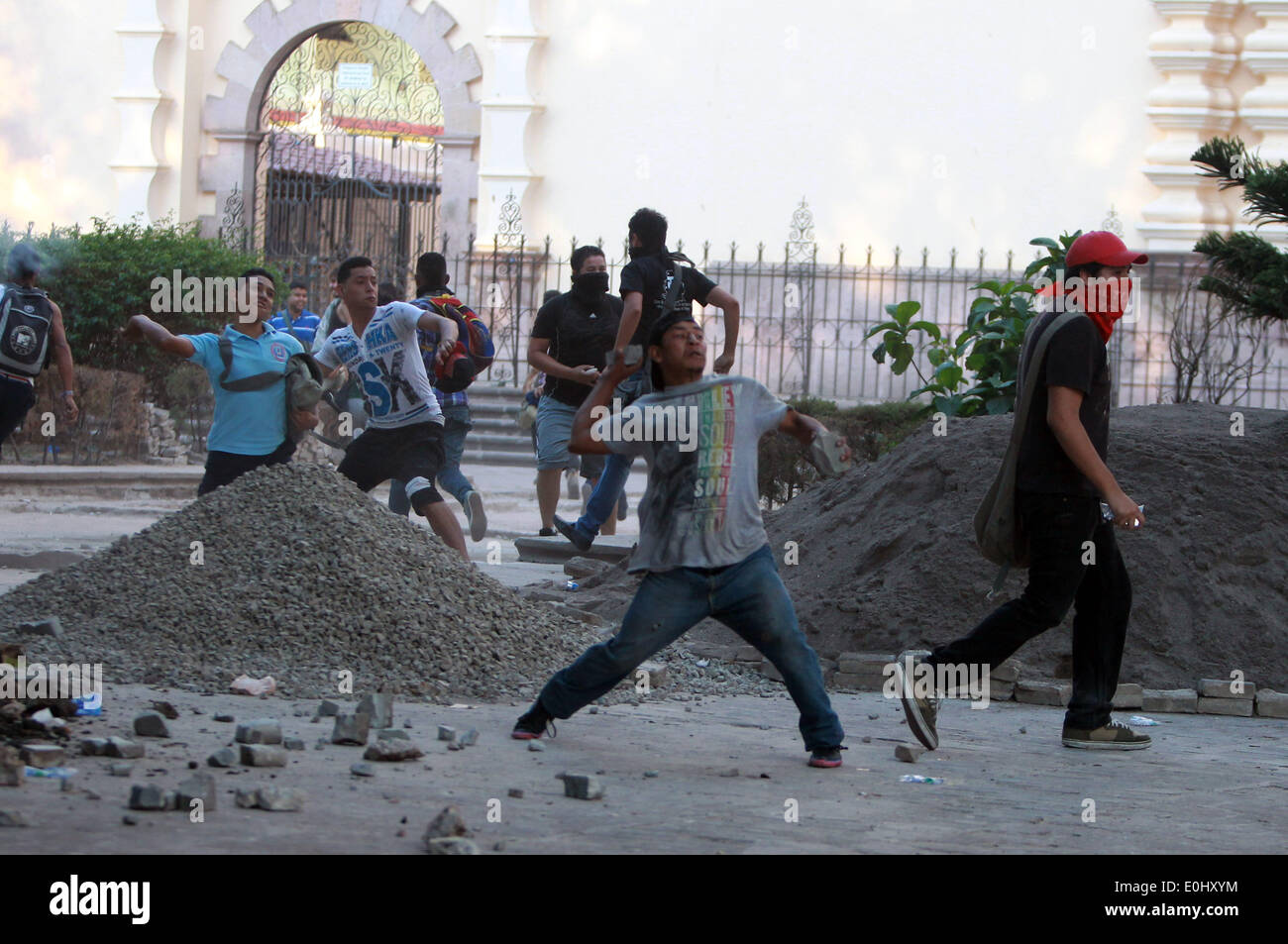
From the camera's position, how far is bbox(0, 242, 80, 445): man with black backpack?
9.44 m

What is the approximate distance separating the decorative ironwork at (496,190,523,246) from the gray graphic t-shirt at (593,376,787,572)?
54.3 ft

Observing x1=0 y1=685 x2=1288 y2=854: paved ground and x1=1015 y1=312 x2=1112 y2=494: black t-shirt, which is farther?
x1=1015 y1=312 x2=1112 y2=494: black t-shirt

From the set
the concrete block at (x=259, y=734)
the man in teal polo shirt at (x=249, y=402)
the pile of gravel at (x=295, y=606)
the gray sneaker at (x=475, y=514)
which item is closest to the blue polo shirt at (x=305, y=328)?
the gray sneaker at (x=475, y=514)

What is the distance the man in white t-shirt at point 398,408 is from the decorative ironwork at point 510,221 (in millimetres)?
13143

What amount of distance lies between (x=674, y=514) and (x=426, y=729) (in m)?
1.13

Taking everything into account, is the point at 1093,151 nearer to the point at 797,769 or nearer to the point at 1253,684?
the point at 1253,684

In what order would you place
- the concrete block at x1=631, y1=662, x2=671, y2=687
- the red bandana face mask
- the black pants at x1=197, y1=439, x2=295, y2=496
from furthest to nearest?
the black pants at x1=197, y1=439, x2=295, y2=496, the concrete block at x1=631, y1=662, x2=671, y2=687, the red bandana face mask

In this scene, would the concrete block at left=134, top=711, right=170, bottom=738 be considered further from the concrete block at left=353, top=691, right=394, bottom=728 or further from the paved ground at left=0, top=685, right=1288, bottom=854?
the concrete block at left=353, top=691, right=394, bottom=728

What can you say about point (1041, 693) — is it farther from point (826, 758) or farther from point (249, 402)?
point (249, 402)

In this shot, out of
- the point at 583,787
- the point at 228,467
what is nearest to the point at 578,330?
the point at 228,467

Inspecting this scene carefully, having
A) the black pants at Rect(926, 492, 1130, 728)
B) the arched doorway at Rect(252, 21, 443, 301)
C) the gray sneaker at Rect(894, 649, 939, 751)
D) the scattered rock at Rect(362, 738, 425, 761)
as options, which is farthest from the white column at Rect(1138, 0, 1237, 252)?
the scattered rock at Rect(362, 738, 425, 761)

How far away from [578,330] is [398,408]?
5.79 ft

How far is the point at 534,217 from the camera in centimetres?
2178
